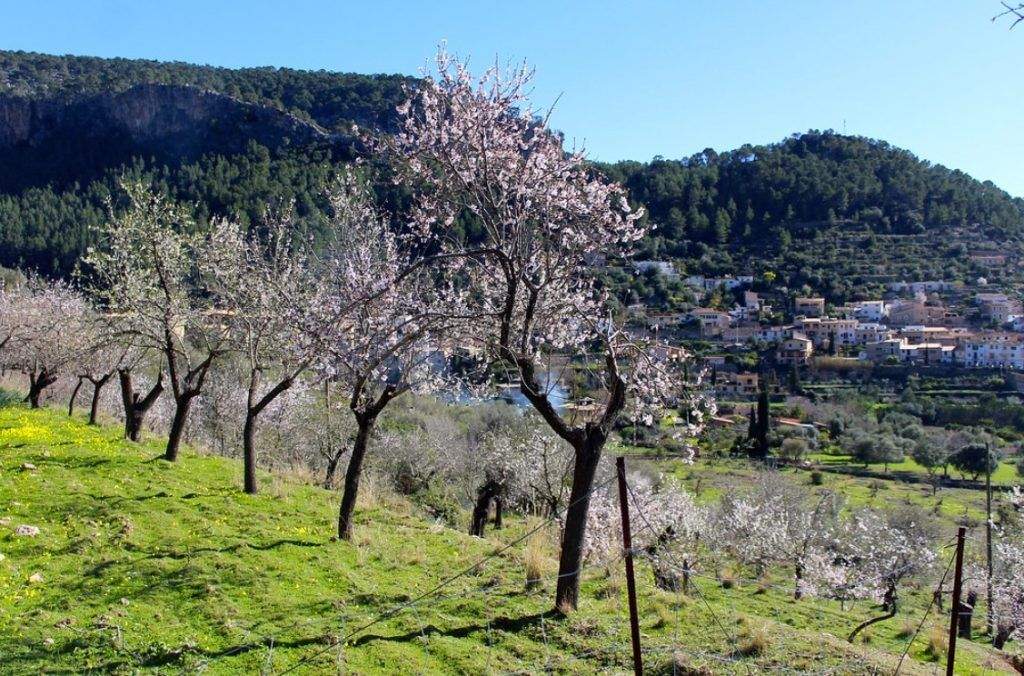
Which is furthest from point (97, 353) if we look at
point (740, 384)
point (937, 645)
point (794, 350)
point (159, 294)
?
point (794, 350)

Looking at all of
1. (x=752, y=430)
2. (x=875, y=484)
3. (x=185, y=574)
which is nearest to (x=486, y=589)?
(x=185, y=574)

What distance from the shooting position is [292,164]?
67062 mm

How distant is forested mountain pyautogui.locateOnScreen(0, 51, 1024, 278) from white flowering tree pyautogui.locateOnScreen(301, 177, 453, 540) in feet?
147

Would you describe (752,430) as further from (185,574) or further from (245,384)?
(185,574)

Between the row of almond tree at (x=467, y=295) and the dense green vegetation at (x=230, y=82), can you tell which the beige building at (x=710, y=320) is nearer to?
the dense green vegetation at (x=230, y=82)

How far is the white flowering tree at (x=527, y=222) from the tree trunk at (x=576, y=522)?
12mm

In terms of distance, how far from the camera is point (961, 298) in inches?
3312


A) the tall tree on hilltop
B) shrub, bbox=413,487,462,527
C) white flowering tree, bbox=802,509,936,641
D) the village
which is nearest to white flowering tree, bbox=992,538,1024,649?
white flowering tree, bbox=802,509,936,641

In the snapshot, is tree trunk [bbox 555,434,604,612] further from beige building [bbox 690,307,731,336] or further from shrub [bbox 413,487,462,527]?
beige building [bbox 690,307,731,336]

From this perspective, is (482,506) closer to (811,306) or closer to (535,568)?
(535,568)

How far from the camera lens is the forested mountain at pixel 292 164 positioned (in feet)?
217

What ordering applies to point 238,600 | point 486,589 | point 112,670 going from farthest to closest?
1. point 486,589
2. point 238,600
3. point 112,670

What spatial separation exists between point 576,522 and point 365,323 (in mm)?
3816

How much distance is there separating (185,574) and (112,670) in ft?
7.70
